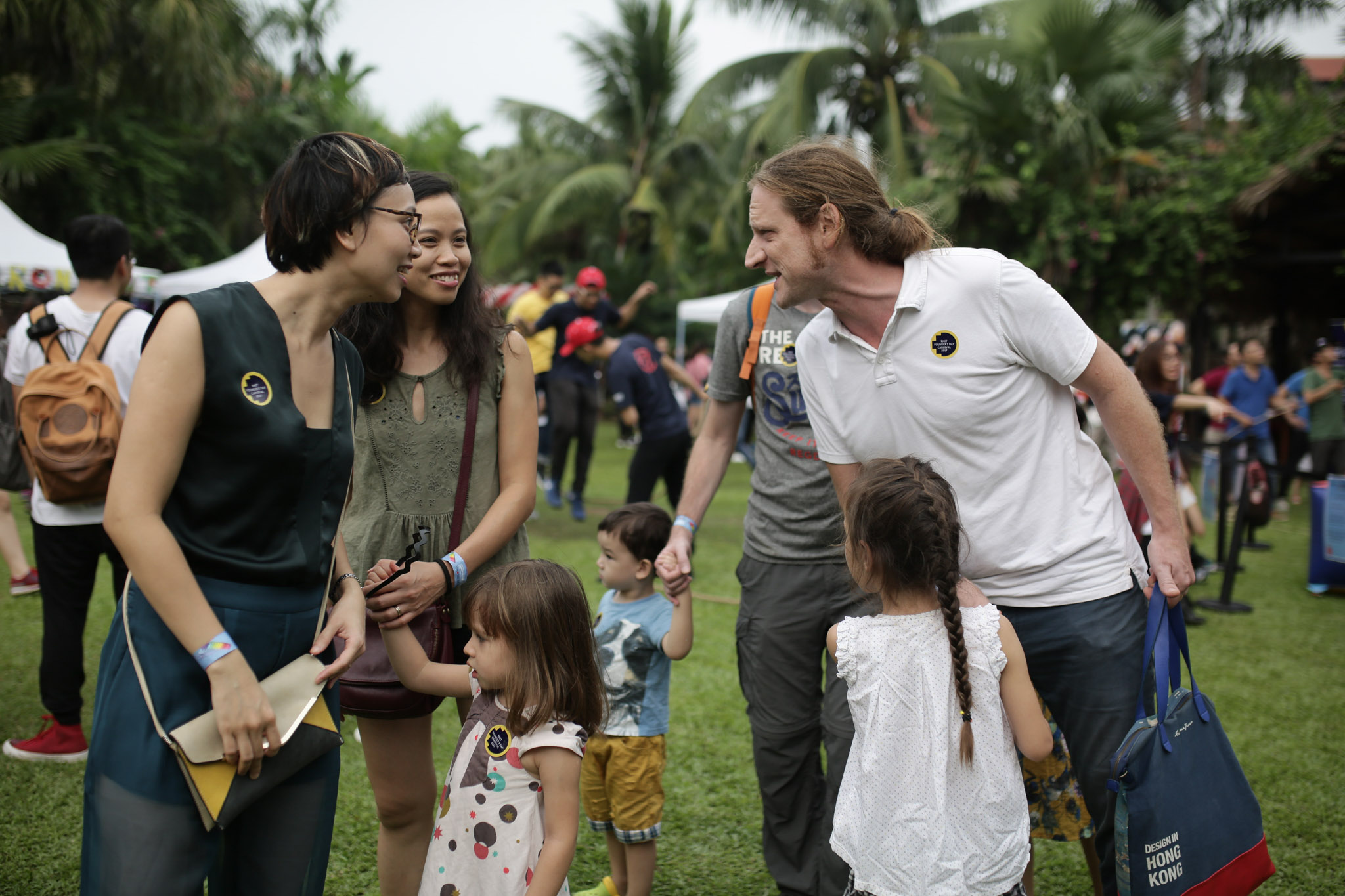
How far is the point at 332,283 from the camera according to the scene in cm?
178

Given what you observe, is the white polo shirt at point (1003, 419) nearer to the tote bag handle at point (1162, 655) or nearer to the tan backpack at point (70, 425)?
the tote bag handle at point (1162, 655)

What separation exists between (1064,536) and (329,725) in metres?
1.60

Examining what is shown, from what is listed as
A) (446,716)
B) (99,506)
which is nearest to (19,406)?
(99,506)

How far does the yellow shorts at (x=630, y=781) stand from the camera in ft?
9.44

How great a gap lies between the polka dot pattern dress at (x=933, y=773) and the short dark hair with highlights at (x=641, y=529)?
1061mm

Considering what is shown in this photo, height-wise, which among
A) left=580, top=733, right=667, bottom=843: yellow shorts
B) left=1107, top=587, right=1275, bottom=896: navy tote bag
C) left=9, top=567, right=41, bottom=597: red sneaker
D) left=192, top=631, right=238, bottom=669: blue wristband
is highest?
left=192, top=631, right=238, bottom=669: blue wristband

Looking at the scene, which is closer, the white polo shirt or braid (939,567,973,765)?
braid (939,567,973,765)

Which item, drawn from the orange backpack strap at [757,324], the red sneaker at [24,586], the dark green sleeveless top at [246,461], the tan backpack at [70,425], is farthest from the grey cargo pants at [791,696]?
the red sneaker at [24,586]

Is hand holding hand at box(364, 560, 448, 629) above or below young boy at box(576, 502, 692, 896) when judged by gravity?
above

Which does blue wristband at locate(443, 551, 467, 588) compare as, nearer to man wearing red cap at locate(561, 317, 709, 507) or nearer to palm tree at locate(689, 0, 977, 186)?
man wearing red cap at locate(561, 317, 709, 507)

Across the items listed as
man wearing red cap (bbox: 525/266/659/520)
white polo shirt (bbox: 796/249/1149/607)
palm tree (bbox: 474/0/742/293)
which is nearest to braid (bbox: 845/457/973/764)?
white polo shirt (bbox: 796/249/1149/607)

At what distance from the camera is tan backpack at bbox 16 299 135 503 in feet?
11.4

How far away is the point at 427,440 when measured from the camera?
2377 millimetres

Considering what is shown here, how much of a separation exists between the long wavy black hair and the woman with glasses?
0.53 metres
